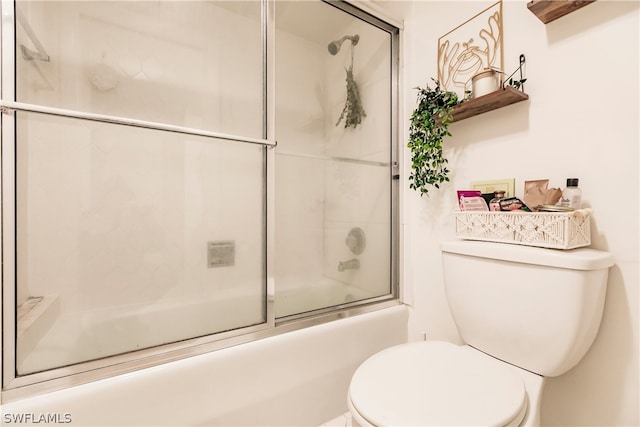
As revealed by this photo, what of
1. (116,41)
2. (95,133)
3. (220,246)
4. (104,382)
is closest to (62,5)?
(116,41)

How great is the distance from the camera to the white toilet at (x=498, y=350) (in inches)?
23.9

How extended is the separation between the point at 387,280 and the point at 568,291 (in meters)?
0.76

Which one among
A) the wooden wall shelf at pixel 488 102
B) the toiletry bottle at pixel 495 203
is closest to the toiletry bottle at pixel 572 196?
the toiletry bottle at pixel 495 203

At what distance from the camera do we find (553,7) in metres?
0.80

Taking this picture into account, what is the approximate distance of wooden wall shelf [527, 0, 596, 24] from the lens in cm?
78

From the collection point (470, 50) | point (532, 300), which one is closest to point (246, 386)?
point (532, 300)

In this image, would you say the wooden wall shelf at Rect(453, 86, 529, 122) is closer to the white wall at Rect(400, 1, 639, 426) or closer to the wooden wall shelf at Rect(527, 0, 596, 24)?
the white wall at Rect(400, 1, 639, 426)

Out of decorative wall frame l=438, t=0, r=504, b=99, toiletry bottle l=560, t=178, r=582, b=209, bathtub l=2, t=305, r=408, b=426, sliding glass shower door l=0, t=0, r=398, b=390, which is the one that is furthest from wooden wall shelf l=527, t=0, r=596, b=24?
bathtub l=2, t=305, r=408, b=426

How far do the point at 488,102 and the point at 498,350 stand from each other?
2.51 ft

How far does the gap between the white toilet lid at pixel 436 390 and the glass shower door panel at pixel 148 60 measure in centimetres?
87

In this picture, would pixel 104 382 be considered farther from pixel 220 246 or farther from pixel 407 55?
pixel 407 55

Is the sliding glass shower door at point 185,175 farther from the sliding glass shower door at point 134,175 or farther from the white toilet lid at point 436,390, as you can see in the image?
the white toilet lid at point 436,390

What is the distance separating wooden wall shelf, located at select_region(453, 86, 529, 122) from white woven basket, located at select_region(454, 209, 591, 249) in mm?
373

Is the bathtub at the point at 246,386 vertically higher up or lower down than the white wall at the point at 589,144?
lower down
